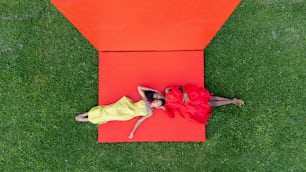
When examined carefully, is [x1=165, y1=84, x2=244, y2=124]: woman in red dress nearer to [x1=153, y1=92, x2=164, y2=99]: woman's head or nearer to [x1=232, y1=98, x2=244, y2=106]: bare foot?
[x1=153, y1=92, x2=164, y2=99]: woman's head

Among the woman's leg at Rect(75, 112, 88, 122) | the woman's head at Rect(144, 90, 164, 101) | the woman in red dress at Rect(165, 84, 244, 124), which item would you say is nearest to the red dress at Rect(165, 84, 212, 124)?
the woman in red dress at Rect(165, 84, 244, 124)

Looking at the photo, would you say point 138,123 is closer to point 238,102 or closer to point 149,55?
point 149,55

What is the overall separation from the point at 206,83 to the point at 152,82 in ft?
2.14

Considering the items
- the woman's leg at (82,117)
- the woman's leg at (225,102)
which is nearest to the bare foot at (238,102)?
the woman's leg at (225,102)

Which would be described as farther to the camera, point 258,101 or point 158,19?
point 258,101

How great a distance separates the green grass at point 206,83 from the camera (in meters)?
4.29

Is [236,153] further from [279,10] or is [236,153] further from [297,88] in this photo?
[279,10]

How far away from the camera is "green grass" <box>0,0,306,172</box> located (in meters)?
4.29

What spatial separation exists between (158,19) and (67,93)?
1.76 metres

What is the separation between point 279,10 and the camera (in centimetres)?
446

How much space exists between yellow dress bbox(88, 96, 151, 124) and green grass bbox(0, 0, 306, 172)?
0.33 m

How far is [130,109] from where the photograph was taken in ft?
12.6

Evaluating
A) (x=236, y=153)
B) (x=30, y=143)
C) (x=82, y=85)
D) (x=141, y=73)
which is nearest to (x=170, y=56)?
(x=141, y=73)

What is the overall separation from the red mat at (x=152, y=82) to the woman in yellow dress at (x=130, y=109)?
0.20 m
